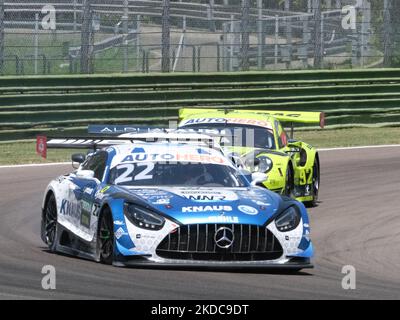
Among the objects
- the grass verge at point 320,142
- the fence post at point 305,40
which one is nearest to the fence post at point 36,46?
the grass verge at point 320,142

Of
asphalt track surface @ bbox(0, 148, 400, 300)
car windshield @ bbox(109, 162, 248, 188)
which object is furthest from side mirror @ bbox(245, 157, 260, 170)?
car windshield @ bbox(109, 162, 248, 188)

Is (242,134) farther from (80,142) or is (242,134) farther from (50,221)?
(50,221)

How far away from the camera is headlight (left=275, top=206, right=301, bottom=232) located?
11.1 meters

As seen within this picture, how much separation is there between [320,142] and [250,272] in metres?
15.5

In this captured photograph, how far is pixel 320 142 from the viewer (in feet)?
86.3

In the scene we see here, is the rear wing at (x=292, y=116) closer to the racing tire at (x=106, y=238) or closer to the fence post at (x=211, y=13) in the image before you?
the racing tire at (x=106, y=238)

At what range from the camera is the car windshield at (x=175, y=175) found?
1198 centimetres

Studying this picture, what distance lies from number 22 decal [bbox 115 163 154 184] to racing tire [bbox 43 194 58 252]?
1141 millimetres

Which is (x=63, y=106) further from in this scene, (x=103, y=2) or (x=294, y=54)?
(x=294, y=54)

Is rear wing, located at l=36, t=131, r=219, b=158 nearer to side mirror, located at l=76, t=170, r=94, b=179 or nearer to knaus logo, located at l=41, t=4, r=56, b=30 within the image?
side mirror, located at l=76, t=170, r=94, b=179

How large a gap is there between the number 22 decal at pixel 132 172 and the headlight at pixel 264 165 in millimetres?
3873

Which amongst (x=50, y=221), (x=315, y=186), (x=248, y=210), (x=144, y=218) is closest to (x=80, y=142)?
(x=50, y=221)
